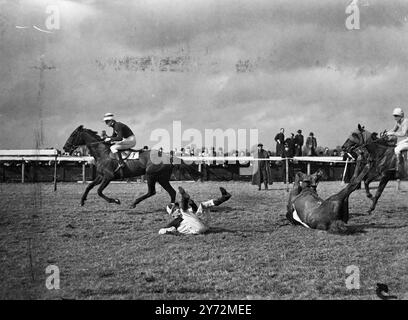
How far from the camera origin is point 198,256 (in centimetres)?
796

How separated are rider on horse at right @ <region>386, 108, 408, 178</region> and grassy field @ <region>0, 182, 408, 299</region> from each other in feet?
4.17

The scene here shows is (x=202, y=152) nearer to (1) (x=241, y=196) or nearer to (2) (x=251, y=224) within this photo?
(1) (x=241, y=196)

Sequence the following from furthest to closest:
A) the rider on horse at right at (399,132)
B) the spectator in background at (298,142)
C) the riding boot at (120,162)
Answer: the spectator in background at (298,142)
the riding boot at (120,162)
the rider on horse at right at (399,132)

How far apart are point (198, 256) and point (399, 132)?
700cm

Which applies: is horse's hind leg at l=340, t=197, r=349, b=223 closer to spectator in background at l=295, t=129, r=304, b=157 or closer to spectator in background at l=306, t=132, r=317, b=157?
spectator in background at l=295, t=129, r=304, b=157

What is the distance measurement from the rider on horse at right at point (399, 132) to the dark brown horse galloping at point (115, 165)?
18.5ft

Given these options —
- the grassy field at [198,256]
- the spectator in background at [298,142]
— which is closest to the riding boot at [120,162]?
the grassy field at [198,256]

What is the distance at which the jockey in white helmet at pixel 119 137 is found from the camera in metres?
13.9

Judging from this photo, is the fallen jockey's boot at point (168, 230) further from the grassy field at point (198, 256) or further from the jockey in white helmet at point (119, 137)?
the jockey in white helmet at point (119, 137)

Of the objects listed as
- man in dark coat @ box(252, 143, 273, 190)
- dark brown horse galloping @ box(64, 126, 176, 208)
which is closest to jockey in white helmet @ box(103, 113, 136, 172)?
dark brown horse galloping @ box(64, 126, 176, 208)

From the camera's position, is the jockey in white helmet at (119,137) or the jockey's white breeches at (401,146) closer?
the jockey's white breeches at (401,146)

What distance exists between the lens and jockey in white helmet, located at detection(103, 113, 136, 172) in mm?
13930
